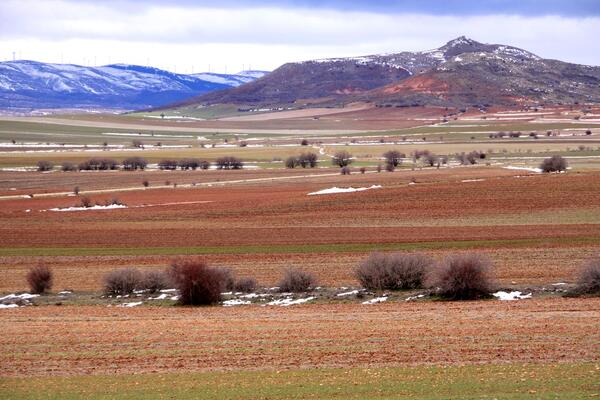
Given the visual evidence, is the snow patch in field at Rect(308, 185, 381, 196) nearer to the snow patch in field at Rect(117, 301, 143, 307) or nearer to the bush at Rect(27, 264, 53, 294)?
the bush at Rect(27, 264, 53, 294)

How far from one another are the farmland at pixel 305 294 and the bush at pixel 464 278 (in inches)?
33.0

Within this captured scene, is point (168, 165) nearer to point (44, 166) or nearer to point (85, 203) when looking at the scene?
point (44, 166)

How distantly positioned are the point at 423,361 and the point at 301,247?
2700 centimetres

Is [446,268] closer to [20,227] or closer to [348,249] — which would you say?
[348,249]

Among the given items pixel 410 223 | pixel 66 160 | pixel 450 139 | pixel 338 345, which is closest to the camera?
pixel 338 345

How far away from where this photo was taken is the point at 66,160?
420ft

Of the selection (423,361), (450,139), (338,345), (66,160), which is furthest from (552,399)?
(450,139)

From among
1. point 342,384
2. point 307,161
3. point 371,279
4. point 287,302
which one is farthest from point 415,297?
point 307,161

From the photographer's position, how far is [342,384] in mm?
17531

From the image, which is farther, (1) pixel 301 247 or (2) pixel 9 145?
(2) pixel 9 145

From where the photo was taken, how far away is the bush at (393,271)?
34.1 metres

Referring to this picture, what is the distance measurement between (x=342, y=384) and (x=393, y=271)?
17050 mm

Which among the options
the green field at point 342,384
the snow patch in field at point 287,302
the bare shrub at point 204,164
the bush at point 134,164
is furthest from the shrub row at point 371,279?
the bush at point 134,164

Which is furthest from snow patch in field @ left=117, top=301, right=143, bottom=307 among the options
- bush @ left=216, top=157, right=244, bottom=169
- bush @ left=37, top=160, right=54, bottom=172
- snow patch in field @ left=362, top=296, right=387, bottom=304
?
bush @ left=37, top=160, right=54, bottom=172
